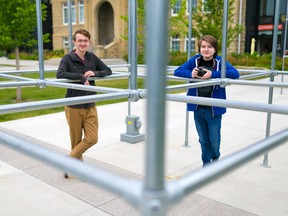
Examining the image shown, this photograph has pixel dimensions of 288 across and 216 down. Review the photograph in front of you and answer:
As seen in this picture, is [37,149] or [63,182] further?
[63,182]

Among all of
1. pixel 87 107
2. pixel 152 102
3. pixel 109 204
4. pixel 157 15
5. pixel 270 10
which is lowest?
pixel 109 204

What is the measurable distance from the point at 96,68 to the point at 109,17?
32.9 metres

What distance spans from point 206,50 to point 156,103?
3232 millimetres

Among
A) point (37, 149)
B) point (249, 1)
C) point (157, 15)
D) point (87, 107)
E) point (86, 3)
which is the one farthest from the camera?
point (86, 3)

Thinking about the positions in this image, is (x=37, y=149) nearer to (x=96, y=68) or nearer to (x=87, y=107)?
(x=87, y=107)

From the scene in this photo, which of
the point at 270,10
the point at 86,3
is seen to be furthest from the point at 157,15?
the point at 86,3

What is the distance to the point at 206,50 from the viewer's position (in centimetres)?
416

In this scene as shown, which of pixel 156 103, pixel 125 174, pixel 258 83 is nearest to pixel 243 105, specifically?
pixel 156 103

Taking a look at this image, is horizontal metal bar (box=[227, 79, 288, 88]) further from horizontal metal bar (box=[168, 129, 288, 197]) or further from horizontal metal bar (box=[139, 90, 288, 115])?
horizontal metal bar (box=[168, 129, 288, 197])

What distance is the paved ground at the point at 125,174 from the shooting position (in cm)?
370

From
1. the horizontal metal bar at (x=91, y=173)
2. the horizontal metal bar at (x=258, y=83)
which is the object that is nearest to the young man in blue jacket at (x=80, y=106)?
the horizontal metal bar at (x=258, y=83)

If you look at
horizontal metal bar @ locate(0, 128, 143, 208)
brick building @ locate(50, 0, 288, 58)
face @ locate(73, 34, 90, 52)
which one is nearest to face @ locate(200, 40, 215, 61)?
face @ locate(73, 34, 90, 52)

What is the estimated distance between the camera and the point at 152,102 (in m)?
1.08

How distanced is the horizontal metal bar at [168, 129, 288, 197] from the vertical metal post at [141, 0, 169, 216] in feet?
0.23
